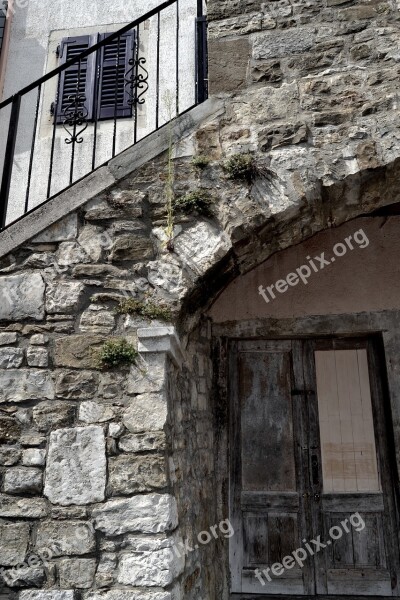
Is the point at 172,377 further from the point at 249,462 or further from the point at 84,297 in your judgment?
the point at 249,462

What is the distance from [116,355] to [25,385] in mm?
518

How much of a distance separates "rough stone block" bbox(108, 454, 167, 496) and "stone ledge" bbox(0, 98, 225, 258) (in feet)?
4.55

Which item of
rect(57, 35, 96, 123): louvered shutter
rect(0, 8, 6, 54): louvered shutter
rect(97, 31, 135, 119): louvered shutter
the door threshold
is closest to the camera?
the door threshold

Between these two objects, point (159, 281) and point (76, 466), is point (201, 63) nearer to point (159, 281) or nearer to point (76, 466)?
point (159, 281)

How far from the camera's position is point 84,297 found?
290 centimetres

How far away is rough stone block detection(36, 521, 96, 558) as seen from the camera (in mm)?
2525

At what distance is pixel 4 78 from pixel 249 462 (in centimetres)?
533

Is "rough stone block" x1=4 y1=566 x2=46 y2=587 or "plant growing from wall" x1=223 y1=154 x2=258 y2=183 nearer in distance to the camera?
"rough stone block" x1=4 y1=566 x2=46 y2=587

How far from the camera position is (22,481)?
8.63 ft

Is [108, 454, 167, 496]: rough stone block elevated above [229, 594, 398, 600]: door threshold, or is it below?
above

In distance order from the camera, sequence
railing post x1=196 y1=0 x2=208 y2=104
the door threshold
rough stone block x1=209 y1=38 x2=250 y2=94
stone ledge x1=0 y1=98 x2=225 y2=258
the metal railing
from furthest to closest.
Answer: the metal railing → railing post x1=196 y1=0 x2=208 y2=104 → the door threshold → rough stone block x1=209 y1=38 x2=250 y2=94 → stone ledge x1=0 y1=98 x2=225 y2=258

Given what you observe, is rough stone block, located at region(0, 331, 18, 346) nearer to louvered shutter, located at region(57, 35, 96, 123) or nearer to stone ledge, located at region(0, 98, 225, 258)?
stone ledge, located at region(0, 98, 225, 258)

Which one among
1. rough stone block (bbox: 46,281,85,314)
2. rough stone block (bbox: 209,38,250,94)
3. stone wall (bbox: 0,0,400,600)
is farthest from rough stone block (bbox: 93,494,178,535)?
rough stone block (bbox: 209,38,250,94)

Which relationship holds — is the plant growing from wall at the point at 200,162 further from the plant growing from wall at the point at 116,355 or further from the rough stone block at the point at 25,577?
the rough stone block at the point at 25,577
